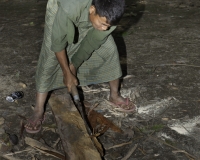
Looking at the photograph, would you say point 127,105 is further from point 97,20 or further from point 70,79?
point 97,20

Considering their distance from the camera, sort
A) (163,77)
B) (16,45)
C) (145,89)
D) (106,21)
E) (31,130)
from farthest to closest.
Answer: (16,45) → (163,77) → (145,89) → (31,130) → (106,21)

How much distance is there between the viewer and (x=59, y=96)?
3.67m

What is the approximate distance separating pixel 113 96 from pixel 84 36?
2.61ft

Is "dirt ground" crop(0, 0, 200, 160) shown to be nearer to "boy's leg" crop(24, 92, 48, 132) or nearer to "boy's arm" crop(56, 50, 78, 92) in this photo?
"boy's leg" crop(24, 92, 48, 132)

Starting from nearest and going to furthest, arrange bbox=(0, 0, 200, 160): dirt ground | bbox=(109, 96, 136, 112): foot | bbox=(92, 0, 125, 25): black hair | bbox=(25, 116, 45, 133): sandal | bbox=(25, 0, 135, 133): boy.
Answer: bbox=(92, 0, 125, 25): black hair, bbox=(25, 0, 135, 133): boy, bbox=(0, 0, 200, 160): dirt ground, bbox=(25, 116, 45, 133): sandal, bbox=(109, 96, 136, 112): foot

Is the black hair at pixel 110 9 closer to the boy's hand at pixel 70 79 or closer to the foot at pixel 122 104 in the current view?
the boy's hand at pixel 70 79

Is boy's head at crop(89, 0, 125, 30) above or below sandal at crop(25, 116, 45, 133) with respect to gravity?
above

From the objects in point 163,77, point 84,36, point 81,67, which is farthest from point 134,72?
point 84,36

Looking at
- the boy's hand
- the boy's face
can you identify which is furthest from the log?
the boy's face

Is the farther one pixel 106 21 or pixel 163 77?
pixel 163 77

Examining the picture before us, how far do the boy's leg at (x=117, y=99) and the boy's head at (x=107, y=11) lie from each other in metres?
1.07

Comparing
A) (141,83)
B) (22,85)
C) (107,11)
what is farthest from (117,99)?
(107,11)

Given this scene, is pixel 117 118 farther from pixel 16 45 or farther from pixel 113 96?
pixel 16 45

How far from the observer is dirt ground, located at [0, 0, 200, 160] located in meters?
3.23
